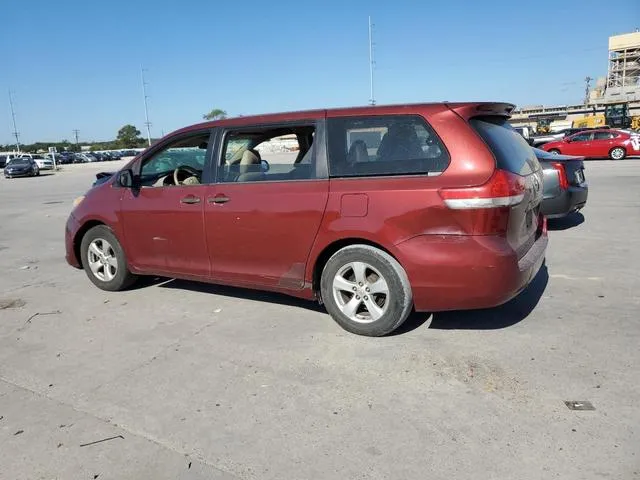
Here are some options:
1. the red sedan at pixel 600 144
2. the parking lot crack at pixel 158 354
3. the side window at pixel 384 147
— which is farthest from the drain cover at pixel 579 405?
the red sedan at pixel 600 144

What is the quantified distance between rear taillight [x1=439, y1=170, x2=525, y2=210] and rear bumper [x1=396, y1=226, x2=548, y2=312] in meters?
0.23

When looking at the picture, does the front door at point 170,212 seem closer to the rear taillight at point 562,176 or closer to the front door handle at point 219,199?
the front door handle at point 219,199

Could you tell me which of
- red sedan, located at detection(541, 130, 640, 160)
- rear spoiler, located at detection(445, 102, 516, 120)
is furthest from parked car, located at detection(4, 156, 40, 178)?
rear spoiler, located at detection(445, 102, 516, 120)

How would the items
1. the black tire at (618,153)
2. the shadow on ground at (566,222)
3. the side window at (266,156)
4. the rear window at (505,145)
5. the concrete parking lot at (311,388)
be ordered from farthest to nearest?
the black tire at (618,153) → the shadow on ground at (566,222) → the side window at (266,156) → the rear window at (505,145) → the concrete parking lot at (311,388)

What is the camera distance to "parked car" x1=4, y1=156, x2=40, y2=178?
35375mm

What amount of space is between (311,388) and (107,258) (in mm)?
3384

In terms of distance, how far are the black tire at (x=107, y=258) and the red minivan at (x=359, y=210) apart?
1.26ft

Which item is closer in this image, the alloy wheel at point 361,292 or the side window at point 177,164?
the alloy wheel at point 361,292

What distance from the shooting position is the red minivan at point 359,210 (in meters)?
3.68

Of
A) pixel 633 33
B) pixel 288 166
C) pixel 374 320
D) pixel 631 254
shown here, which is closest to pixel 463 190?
pixel 374 320

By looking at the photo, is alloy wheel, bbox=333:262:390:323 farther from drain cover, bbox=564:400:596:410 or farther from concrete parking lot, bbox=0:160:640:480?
drain cover, bbox=564:400:596:410

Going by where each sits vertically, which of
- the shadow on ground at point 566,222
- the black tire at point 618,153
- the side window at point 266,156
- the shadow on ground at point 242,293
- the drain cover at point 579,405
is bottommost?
the shadow on ground at point 566,222

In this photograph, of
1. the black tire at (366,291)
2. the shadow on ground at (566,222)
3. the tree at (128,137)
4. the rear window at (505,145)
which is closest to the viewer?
the rear window at (505,145)

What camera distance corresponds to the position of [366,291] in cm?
408
